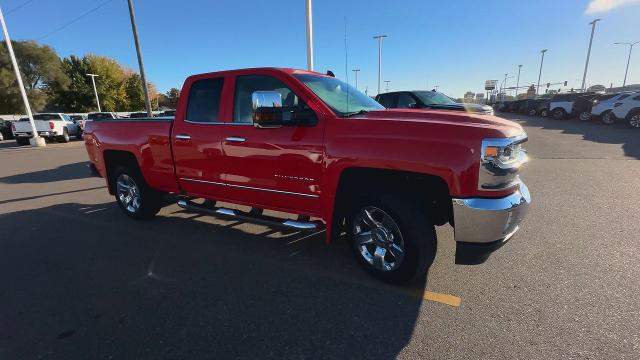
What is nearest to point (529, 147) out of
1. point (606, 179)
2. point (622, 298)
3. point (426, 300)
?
point (606, 179)

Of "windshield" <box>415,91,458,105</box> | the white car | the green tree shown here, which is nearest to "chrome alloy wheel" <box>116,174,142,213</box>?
"windshield" <box>415,91,458,105</box>

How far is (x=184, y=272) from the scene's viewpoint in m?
3.57

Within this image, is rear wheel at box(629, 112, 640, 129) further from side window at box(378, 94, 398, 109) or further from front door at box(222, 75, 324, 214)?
front door at box(222, 75, 324, 214)

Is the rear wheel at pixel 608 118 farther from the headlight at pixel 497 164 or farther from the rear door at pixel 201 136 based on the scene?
the rear door at pixel 201 136

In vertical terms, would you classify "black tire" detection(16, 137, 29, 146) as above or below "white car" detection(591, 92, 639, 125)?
below

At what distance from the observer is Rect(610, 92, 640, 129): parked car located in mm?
16234

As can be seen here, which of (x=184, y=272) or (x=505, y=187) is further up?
(x=505, y=187)

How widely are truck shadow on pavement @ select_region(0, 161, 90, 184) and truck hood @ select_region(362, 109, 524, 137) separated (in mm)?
9010

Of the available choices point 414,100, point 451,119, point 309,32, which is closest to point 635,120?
point 414,100

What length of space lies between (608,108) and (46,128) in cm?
3085

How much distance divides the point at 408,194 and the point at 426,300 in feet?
3.07

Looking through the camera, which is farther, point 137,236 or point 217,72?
point 137,236

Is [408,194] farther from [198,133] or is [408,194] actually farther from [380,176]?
[198,133]

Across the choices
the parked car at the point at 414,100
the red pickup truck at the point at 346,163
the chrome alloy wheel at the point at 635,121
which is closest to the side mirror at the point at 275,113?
the red pickup truck at the point at 346,163
